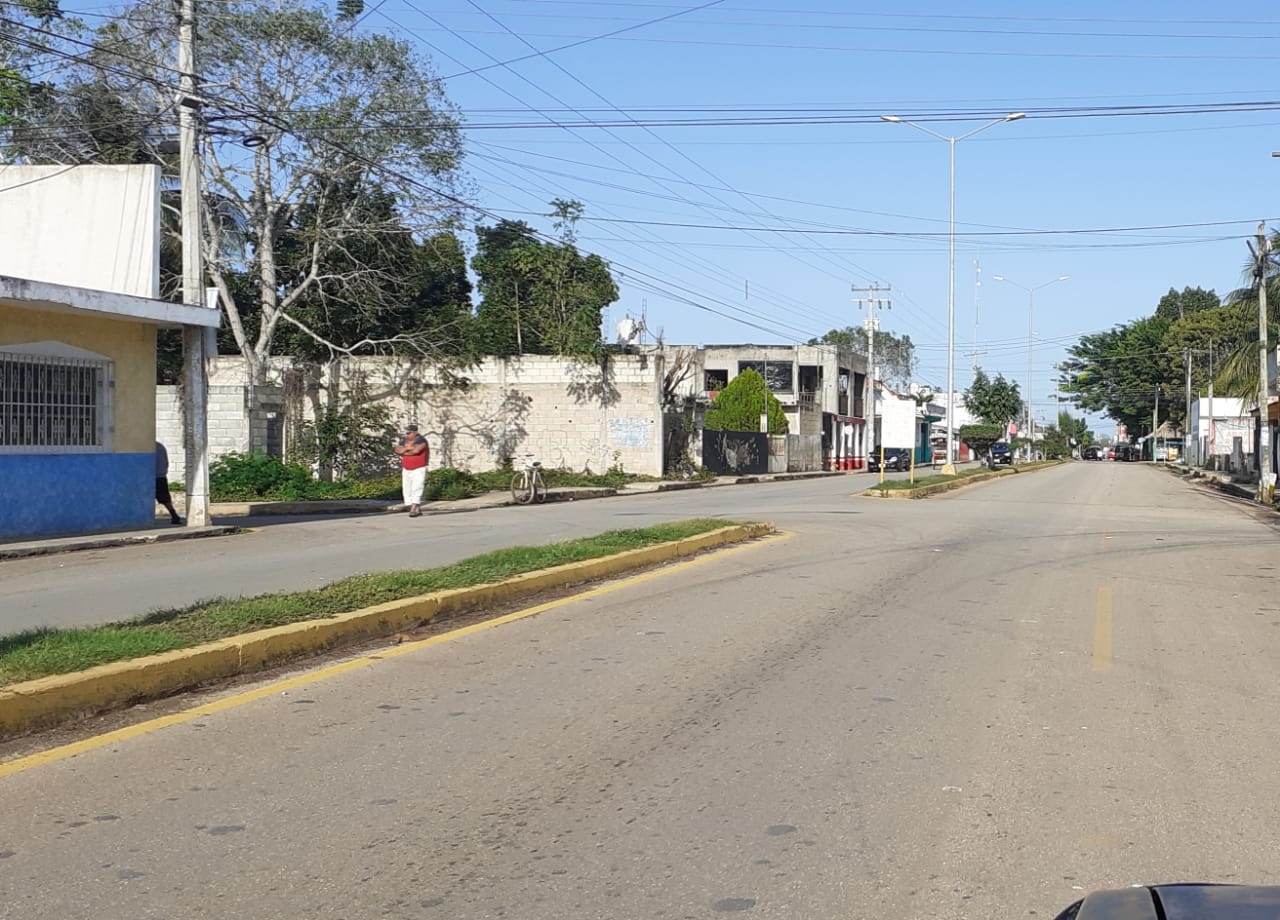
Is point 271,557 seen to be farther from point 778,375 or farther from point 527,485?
point 778,375

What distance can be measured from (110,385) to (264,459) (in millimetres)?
11282

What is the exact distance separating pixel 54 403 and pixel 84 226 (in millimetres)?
3361

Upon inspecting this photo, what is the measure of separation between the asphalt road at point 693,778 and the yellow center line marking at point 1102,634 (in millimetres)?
69

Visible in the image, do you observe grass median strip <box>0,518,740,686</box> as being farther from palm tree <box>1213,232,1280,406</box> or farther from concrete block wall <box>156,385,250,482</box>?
palm tree <box>1213,232,1280,406</box>

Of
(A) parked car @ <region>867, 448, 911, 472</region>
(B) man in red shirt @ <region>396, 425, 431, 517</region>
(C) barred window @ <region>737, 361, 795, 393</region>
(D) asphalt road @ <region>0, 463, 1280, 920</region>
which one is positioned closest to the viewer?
(D) asphalt road @ <region>0, 463, 1280, 920</region>

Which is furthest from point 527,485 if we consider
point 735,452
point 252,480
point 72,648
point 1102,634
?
point 735,452

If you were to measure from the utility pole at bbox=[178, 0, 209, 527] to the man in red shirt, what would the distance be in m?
4.67

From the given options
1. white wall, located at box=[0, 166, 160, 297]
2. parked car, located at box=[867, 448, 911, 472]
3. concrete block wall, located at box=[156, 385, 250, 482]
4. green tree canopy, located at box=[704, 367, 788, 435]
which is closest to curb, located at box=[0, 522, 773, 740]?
white wall, located at box=[0, 166, 160, 297]

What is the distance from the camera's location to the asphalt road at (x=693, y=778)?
14.8 feet

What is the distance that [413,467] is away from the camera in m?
24.6

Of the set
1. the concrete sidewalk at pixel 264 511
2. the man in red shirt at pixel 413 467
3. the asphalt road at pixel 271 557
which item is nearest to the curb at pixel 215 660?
the asphalt road at pixel 271 557

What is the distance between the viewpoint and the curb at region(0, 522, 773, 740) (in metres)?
6.61

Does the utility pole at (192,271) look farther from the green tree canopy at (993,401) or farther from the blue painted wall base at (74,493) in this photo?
the green tree canopy at (993,401)

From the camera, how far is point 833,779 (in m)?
5.88
